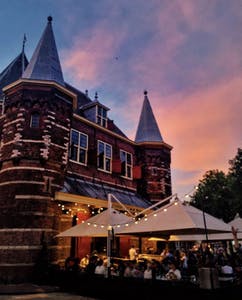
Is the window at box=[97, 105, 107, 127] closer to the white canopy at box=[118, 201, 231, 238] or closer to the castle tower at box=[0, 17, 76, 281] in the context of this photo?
the castle tower at box=[0, 17, 76, 281]

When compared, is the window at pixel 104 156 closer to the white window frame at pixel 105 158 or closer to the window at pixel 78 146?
the white window frame at pixel 105 158

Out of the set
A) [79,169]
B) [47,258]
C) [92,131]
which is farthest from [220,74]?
[47,258]

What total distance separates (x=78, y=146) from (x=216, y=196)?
2408 centimetres

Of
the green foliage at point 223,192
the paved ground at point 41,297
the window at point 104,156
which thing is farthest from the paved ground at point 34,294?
the green foliage at point 223,192

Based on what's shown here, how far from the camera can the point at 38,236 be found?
12.4 m

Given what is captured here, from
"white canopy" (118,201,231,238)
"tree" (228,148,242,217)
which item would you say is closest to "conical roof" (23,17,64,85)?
"white canopy" (118,201,231,238)

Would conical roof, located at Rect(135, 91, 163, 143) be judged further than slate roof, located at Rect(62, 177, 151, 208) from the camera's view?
Yes

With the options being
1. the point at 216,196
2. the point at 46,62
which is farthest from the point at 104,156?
the point at 216,196

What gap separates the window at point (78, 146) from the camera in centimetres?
1720

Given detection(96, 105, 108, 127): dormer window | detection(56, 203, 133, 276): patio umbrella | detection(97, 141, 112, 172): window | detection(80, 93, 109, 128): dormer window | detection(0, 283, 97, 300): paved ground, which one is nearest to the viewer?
detection(0, 283, 97, 300): paved ground

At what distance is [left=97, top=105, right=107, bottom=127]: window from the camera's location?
2028cm

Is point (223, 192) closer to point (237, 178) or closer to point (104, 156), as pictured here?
point (237, 178)

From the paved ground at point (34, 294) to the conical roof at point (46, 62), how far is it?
34.7 feet

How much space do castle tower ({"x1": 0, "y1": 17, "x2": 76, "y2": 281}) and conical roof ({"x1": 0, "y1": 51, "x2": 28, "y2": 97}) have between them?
11.3 feet
